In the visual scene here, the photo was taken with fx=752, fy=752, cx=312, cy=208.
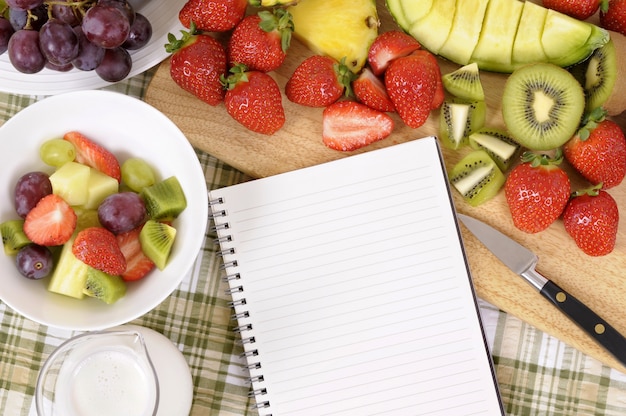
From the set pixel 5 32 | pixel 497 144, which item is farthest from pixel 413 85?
pixel 5 32

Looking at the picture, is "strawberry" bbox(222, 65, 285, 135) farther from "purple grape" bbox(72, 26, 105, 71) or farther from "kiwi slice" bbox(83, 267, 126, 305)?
"kiwi slice" bbox(83, 267, 126, 305)

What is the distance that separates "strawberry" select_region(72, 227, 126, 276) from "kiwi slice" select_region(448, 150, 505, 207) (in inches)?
22.6

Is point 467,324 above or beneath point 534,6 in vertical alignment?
beneath

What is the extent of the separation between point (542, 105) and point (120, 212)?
0.69 meters

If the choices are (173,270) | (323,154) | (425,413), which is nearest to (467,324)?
(425,413)

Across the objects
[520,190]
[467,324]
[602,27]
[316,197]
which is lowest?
[467,324]

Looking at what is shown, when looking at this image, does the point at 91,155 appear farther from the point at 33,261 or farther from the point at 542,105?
the point at 542,105

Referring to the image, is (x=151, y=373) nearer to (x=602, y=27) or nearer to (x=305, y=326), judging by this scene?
(x=305, y=326)

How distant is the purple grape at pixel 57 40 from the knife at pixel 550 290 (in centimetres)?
70

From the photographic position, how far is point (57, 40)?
3.50ft

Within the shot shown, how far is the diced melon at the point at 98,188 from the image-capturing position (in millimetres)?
1139

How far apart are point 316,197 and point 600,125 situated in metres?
0.48

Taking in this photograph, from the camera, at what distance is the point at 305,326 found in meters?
1.28

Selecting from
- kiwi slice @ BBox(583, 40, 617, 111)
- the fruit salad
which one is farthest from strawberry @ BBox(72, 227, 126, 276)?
kiwi slice @ BBox(583, 40, 617, 111)
